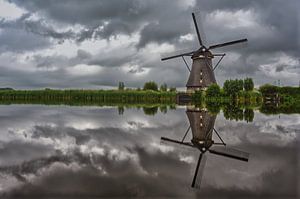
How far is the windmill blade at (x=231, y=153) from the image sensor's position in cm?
→ 635

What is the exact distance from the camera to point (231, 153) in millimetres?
6707

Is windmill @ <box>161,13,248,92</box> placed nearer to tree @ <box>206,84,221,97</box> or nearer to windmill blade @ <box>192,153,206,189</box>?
tree @ <box>206,84,221,97</box>

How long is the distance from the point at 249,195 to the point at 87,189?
2.12 metres

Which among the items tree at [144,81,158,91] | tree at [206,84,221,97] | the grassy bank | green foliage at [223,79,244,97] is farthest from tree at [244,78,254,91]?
tree at [144,81,158,91]

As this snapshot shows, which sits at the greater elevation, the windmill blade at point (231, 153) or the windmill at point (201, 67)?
the windmill at point (201, 67)

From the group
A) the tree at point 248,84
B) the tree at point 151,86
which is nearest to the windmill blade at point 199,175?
the tree at point 248,84

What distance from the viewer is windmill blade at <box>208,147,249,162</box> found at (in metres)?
6.35

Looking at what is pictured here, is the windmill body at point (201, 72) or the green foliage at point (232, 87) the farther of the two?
the green foliage at point (232, 87)

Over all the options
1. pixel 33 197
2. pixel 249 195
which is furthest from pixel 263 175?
pixel 33 197

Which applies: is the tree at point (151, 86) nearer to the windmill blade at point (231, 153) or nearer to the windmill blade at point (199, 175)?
the windmill blade at point (231, 153)

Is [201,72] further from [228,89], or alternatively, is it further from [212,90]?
[228,89]

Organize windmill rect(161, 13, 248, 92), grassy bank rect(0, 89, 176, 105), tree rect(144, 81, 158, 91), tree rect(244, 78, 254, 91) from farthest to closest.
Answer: tree rect(144, 81, 158, 91) < tree rect(244, 78, 254, 91) < grassy bank rect(0, 89, 176, 105) < windmill rect(161, 13, 248, 92)

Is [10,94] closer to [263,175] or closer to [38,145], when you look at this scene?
[38,145]

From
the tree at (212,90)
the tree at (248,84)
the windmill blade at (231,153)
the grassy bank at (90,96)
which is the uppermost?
the tree at (248,84)
